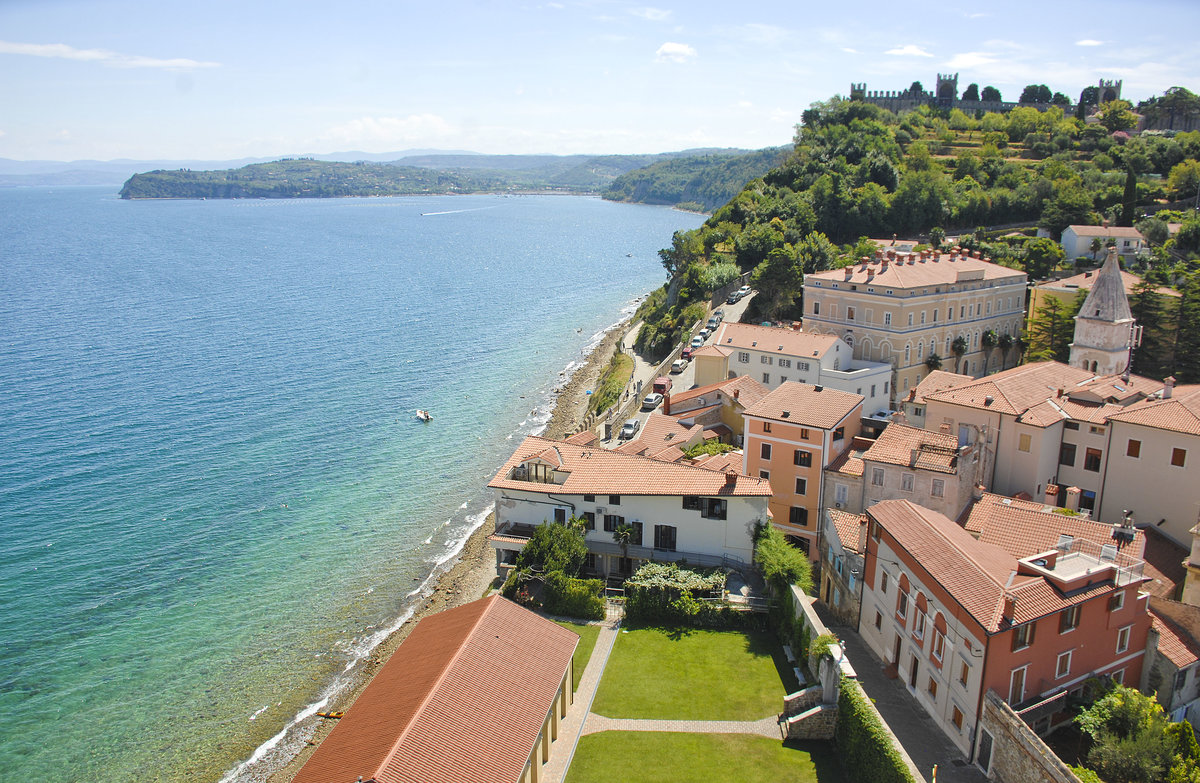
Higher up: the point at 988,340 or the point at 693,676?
the point at 988,340

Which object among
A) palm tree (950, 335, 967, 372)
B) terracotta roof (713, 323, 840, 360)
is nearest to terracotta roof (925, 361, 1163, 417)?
terracotta roof (713, 323, 840, 360)

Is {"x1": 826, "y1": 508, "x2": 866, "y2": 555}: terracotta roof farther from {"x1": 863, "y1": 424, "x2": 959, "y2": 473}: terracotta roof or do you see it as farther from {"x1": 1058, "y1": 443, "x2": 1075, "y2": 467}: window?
{"x1": 1058, "y1": 443, "x2": 1075, "y2": 467}: window

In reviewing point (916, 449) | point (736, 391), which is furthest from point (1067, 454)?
point (736, 391)

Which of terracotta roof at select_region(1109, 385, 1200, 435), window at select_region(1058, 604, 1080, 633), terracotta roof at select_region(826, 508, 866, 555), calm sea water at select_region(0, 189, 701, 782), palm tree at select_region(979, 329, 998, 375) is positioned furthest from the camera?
palm tree at select_region(979, 329, 998, 375)

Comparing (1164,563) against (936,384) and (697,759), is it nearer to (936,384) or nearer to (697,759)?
(936,384)

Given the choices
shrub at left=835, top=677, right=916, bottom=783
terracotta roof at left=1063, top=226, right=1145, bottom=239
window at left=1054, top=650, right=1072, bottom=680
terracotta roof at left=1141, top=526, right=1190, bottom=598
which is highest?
terracotta roof at left=1063, top=226, right=1145, bottom=239

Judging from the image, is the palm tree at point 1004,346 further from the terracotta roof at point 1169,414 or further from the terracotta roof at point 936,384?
the terracotta roof at point 1169,414
